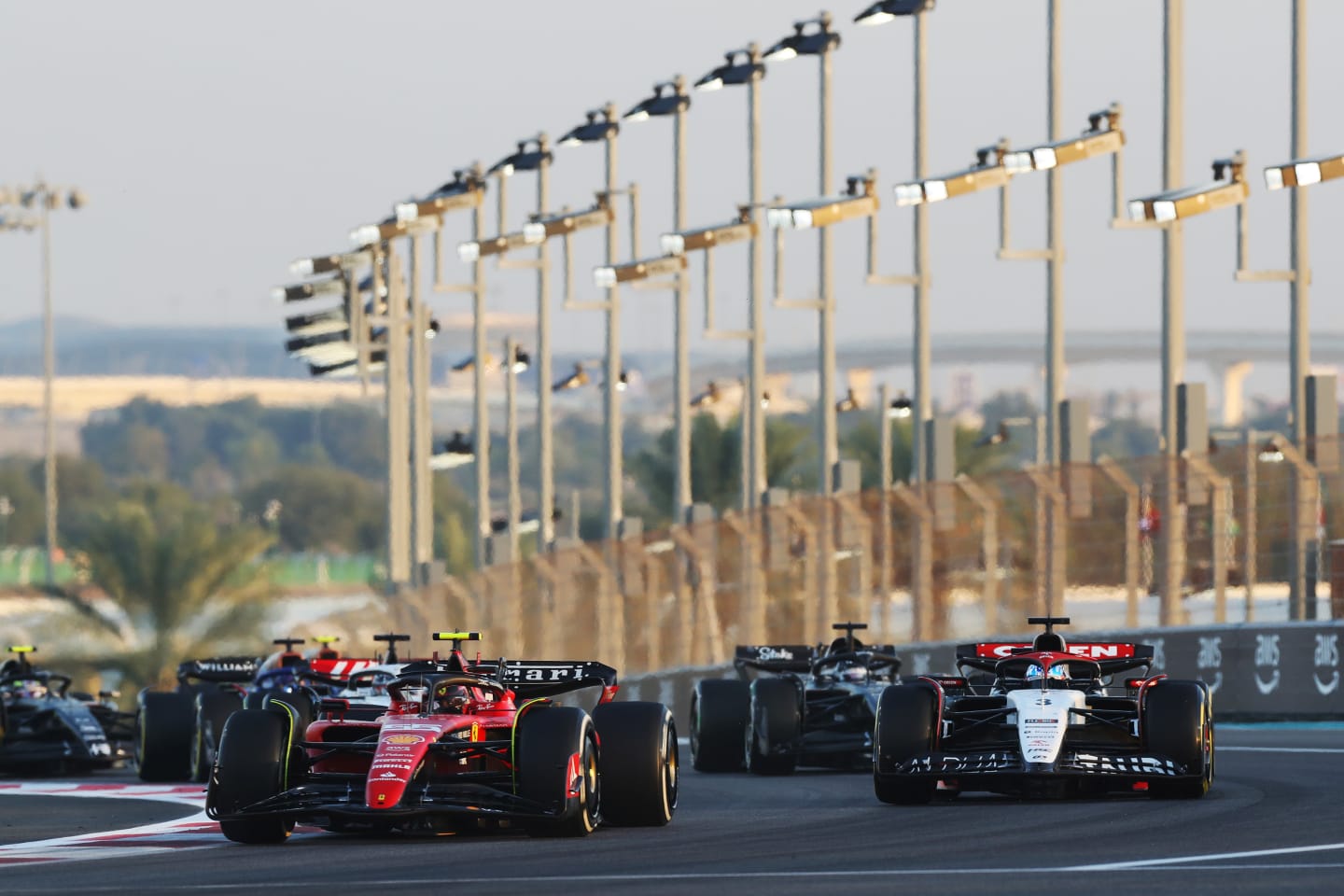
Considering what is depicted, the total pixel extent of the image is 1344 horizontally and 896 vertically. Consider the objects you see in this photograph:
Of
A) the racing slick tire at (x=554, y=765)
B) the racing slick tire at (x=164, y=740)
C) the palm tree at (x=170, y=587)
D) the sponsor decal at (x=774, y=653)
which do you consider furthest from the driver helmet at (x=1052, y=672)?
the palm tree at (x=170, y=587)

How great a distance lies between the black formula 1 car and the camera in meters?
21.3

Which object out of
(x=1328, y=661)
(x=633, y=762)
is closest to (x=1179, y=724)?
(x=633, y=762)

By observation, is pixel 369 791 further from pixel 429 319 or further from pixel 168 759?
pixel 429 319

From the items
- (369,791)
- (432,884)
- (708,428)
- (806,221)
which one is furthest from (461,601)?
(708,428)

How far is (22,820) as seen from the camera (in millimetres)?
17484

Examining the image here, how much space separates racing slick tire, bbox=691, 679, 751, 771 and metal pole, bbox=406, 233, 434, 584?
78.0 ft

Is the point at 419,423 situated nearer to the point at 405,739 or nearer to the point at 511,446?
the point at 511,446

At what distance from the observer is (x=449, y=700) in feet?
48.0

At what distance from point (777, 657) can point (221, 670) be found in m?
4.75

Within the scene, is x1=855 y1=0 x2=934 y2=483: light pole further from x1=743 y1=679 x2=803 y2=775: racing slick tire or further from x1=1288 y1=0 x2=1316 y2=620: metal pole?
x1=743 y1=679 x2=803 y2=775: racing slick tire

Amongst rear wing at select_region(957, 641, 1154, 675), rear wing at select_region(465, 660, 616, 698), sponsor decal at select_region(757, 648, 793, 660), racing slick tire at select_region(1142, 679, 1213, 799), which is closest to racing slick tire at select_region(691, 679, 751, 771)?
sponsor decal at select_region(757, 648, 793, 660)

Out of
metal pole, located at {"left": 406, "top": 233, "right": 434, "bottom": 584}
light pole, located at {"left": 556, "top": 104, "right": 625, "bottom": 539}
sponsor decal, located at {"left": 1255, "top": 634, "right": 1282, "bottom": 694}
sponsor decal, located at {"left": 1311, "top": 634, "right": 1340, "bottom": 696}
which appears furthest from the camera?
metal pole, located at {"left": 406, "top": 233, "right": 434, "bottom": 584}

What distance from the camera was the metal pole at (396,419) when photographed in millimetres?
44438

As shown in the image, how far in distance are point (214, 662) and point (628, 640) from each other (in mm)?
9509
